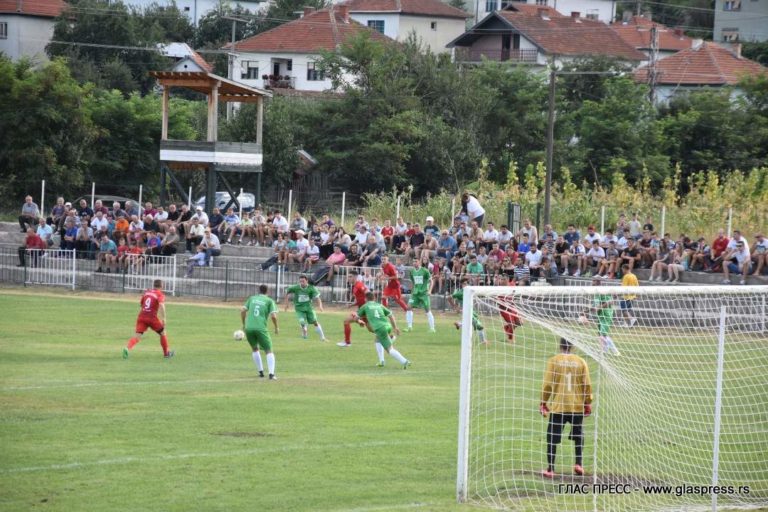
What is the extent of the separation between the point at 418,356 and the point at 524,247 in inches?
384

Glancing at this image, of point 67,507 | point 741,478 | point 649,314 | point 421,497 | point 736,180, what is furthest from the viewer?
point 736,180

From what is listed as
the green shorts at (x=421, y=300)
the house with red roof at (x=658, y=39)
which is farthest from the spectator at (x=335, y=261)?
the house with red roof at (x=658, y=39)

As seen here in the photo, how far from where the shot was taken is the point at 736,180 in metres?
43.5

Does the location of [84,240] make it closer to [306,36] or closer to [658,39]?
[306,36]

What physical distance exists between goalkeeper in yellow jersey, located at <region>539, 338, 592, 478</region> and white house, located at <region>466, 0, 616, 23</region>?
85.6m

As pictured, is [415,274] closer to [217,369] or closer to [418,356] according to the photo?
[418,356]

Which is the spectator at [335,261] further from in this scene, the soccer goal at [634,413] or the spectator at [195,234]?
the soccer goal at [634,413]

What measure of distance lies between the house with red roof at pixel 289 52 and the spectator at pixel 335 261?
43721 mm

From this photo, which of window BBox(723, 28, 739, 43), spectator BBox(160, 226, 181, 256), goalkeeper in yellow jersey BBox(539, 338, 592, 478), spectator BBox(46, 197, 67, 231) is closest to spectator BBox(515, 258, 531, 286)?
spectator BBox(160, 226, 181, 256)

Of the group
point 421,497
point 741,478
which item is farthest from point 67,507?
point 741,478

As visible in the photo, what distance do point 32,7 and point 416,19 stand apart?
27.0 metres

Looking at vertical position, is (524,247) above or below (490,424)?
above

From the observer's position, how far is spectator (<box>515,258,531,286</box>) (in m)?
31.0

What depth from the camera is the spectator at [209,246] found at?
3562 cm
